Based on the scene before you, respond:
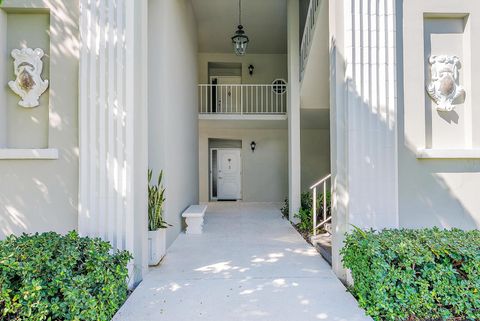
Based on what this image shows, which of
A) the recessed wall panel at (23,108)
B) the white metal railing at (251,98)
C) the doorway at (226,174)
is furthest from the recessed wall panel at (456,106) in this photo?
the doorway at (226,174)

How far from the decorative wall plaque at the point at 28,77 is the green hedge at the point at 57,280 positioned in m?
1.50

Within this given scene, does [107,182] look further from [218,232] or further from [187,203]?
[187,203]

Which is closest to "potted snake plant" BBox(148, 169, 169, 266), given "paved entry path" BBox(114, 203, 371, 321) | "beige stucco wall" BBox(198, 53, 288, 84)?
"paved entry path" BBox(114, 203, 371, 321)

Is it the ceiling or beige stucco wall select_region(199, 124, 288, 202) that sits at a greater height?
the ceiling

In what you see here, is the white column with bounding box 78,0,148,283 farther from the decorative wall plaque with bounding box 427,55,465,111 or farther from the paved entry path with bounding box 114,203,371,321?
the decorative wall plaque with bounding box 427,55,465,111

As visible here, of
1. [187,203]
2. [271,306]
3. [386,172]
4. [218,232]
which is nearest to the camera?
[271,306]

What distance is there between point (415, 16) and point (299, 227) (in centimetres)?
410

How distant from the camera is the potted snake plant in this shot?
373 cm

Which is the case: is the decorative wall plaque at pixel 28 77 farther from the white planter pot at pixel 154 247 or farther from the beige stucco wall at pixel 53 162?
the white planter pot at pixel 154 247

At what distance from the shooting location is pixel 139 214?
124 inches

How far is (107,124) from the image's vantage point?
2.94 m

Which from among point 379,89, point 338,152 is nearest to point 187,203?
point 338,152

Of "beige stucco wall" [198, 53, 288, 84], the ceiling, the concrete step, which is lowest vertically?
the concrete step

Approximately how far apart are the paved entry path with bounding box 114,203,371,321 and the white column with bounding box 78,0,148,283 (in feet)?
2.09
